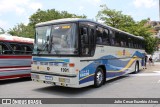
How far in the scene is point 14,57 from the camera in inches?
506

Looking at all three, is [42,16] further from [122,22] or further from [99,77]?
[99,77]

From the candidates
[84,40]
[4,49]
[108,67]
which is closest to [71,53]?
[84,40]

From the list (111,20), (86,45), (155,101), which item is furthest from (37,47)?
(111,20)

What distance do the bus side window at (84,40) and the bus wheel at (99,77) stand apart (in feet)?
5.00

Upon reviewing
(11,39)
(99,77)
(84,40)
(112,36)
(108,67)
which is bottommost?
(99,77)

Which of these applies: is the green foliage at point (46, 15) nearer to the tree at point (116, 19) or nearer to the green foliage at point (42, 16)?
the green foliage at point (42, 16)

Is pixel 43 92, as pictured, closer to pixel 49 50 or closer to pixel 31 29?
pixel 49 50

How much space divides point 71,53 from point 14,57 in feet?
15.8

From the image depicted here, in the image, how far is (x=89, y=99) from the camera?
881 cm

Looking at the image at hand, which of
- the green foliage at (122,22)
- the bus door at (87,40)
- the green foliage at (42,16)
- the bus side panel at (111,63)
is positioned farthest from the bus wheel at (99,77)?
the green foliage at (42,16)

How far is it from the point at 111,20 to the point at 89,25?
2412 centimetres

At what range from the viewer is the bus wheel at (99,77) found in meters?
11.0

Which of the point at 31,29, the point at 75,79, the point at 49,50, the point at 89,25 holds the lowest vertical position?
the point at 75,79

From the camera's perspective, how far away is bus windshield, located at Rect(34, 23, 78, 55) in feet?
30.7
